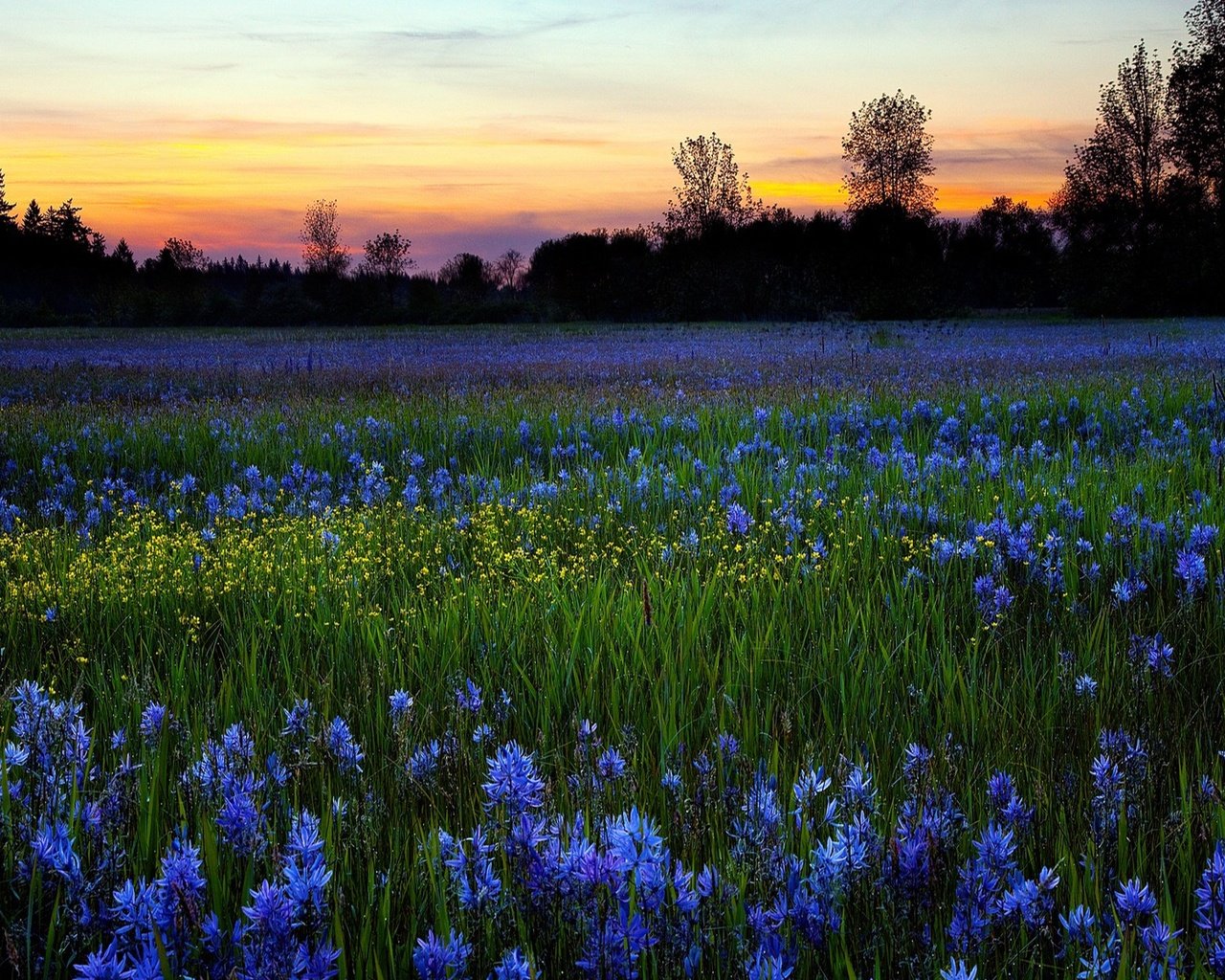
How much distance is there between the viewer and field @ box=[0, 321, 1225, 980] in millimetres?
1543

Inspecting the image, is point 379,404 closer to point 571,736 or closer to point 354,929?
point 571,736

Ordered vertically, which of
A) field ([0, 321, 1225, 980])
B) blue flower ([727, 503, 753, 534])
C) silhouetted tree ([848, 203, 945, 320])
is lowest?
field ([0, 321, 1225, 980])

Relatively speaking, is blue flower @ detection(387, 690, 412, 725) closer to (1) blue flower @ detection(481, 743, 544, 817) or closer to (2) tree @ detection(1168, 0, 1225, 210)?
(1) blue flower @ detection(481, 743, 544, 817)

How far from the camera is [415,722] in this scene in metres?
2.63

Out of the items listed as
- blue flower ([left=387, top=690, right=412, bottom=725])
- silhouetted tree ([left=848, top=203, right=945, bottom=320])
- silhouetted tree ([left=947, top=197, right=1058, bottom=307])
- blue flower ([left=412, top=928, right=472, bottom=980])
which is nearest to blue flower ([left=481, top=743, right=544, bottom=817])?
blue flower ([left=412, top=928, right=472, bottom=980])

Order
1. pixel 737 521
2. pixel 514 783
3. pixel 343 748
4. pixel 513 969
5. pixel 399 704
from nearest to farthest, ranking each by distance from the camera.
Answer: pixel 513 969 → pixel 514 783 → pixel 343 748 → pixel 399 704 → pixel 737 521

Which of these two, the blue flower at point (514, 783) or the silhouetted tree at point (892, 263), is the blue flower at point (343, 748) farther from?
the silhouetted tree at point (892, 263)

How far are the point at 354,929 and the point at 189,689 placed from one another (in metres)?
1.52

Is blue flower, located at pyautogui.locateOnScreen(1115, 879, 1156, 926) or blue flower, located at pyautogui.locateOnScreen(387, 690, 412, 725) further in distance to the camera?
blue flower, located at pyautogui.locateOnScreen(387, 690, 412, 725)

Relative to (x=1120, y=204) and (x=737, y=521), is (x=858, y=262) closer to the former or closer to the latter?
(x=1120, y=204)

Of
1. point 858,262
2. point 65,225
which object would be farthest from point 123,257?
point 858,262

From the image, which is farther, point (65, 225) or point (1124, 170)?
point (65, 225)

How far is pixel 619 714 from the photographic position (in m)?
2.66

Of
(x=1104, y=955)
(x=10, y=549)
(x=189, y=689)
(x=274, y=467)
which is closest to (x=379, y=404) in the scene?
(x=274, y=467)
